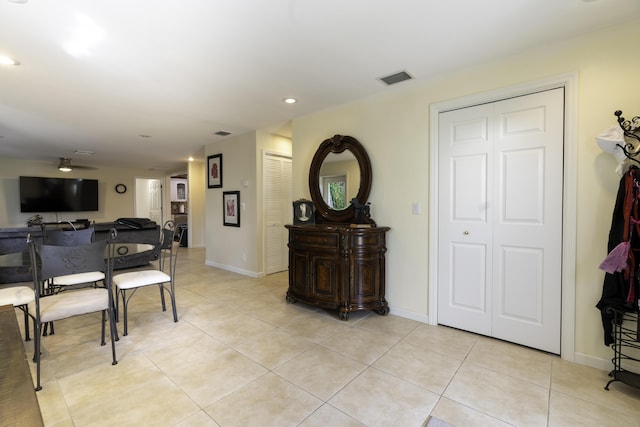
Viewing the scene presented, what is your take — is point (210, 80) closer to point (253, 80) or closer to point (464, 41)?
point (253, 80)

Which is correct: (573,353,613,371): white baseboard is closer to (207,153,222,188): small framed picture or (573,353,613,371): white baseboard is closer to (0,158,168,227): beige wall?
(207,153,222,188): small framed picture

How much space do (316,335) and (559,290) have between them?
2.00 m

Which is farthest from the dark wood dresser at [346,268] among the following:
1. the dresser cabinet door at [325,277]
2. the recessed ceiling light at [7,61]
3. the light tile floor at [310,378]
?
the recessed ceiling light at [7,61]

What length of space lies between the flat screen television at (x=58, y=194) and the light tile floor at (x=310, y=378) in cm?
602

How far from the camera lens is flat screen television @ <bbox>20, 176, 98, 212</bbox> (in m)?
6.85

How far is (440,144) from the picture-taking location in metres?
2.81

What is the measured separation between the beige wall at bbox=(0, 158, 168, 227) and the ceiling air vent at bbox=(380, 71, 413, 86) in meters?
8.39

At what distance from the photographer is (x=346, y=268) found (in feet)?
9.73

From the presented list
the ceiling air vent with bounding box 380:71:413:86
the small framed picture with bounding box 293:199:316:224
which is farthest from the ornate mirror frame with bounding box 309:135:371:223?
the ceiling air vent with bounding box 380:71:413:86

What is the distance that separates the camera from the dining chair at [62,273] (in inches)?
74.5

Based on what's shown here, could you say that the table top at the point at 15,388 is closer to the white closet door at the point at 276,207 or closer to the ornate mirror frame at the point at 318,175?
the ornate mirror frame at the point at 318,175

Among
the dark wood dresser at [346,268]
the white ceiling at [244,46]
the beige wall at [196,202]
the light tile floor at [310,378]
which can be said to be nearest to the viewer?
the light tile floor at [310,378]

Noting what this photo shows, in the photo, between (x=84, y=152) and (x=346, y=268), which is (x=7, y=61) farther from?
(x=84, y=152)

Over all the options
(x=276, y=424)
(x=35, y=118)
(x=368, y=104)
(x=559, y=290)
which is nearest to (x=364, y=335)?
(x=276, y=424)
